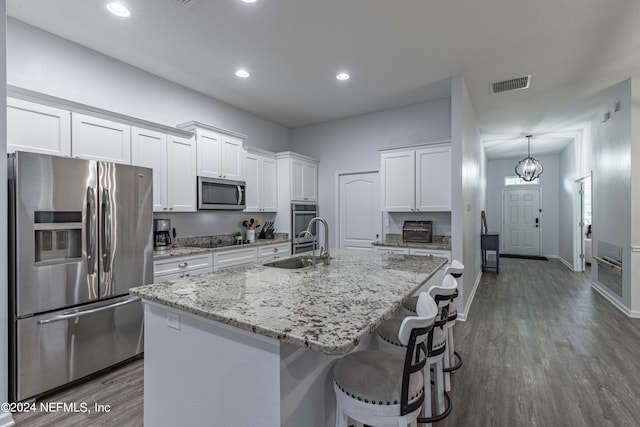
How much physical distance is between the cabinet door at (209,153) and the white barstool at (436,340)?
120 inches

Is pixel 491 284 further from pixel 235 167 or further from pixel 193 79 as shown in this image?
pixel 193 79

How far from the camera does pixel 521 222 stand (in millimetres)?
8852

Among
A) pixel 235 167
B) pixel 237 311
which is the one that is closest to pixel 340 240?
pixel 235 167

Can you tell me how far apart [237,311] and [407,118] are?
Answer: 4.29 meters

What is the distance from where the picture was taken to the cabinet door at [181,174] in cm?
351

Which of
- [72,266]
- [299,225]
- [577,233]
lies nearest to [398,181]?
[299,225]

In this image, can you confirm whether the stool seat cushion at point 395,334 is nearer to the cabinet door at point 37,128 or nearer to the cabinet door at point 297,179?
the cabinet door at point 37,128

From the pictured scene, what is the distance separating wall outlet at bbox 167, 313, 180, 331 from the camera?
1.50 metres

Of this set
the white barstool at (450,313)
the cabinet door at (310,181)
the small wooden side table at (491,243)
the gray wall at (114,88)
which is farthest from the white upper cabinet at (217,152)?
the small wooden side table at (491,243)

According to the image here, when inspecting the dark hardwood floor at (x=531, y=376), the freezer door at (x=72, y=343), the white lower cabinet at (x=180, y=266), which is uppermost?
the white lower cabinet at (x=180, y=266)

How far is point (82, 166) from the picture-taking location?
93.3 inches

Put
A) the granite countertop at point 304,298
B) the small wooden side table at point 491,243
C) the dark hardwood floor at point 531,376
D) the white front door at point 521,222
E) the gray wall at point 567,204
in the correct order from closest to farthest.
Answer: the granite countertop at point 304,298 < the dark hardwood floor at point 531,376 < the small wooden side table at point 491,243 < the gray wall at point 567,204 < the white front door at point 521,222

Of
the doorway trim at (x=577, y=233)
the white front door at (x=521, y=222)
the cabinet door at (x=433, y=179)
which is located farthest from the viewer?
the white front door at (x=521, y=222)

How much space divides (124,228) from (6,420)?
4.59 feet
